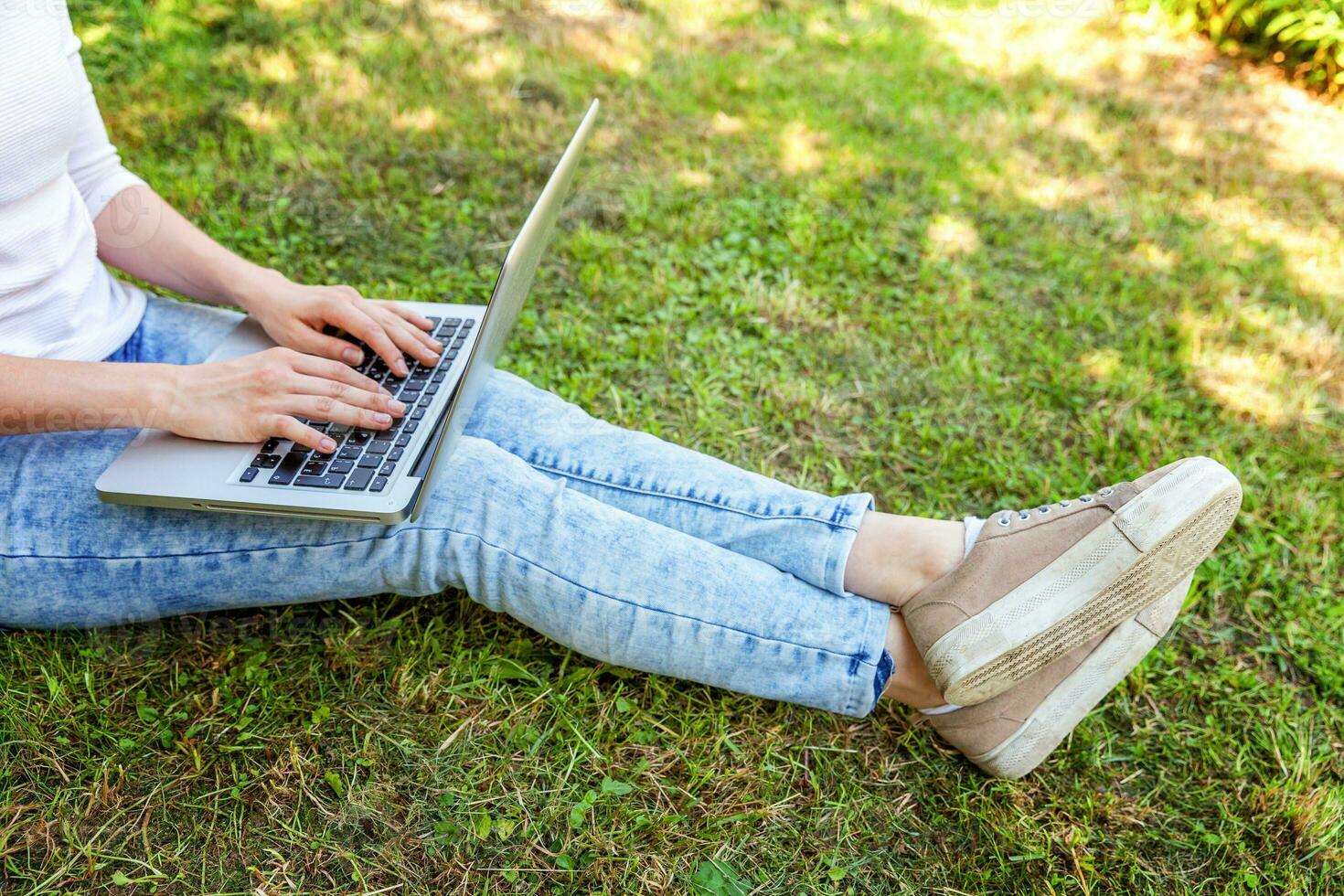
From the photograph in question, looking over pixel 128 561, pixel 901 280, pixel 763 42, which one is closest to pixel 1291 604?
pixel 901 280

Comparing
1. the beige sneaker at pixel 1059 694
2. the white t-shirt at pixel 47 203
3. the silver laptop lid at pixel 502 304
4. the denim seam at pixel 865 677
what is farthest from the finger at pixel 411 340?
the beige sneaker at pixel 1059 694

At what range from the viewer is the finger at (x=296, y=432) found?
1.53m

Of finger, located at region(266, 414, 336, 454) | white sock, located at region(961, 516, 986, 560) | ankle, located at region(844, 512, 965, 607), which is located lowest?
ankle, located at region(844, 512, 965, 607)

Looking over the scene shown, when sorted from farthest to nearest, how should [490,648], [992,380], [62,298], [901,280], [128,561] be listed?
[901,280] → [992,380] → [490,648] → [62,298] → [128,561]

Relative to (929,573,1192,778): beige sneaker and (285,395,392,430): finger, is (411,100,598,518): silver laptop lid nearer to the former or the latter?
(285,395,392,430): finger

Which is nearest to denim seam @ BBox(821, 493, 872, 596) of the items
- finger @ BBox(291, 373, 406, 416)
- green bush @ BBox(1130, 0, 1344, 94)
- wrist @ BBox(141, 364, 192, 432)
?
finger @ BBox(291, 373, 406, 416)

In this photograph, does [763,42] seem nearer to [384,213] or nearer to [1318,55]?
[384,213]

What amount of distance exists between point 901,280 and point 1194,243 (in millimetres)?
1086

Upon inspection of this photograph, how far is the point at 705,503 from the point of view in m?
1.77

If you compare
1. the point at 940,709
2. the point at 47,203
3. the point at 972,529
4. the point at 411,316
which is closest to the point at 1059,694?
the point at 940,709

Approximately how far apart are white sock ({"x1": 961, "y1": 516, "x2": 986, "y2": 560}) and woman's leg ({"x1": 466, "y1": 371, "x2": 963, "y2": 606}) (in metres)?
0.01

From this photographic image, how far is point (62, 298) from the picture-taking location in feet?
5.51

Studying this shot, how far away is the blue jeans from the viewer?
1572 mm

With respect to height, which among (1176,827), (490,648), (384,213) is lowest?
(1176,827)
